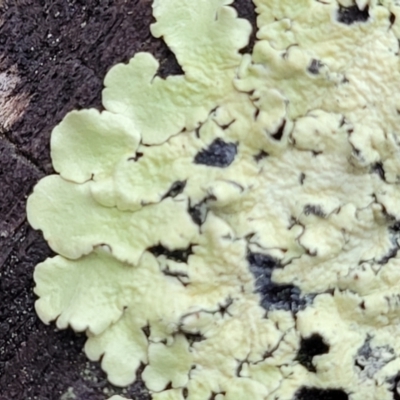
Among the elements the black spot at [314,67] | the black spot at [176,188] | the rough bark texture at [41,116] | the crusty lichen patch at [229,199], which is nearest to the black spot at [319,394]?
the crusty lichen patch at [229,199]

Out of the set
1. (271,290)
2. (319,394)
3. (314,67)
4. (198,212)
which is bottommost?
(319,394)

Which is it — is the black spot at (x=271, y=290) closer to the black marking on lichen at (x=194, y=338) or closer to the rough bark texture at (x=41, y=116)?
the black marking on lichen at (x=194, y=338)

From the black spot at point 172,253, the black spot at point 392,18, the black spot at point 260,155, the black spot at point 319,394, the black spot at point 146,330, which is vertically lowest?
the black spot at point 319,394

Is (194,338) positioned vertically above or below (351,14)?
below

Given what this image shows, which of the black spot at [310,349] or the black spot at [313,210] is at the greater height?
the black spot at [313,210]

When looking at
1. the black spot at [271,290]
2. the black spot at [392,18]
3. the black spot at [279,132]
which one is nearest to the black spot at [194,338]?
the black spot at [271,290]

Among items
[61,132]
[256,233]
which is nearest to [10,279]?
[61,132]

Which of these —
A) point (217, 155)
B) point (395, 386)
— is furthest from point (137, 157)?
point (395, 386)

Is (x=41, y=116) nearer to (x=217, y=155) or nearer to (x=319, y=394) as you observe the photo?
(x=217, y=155)
